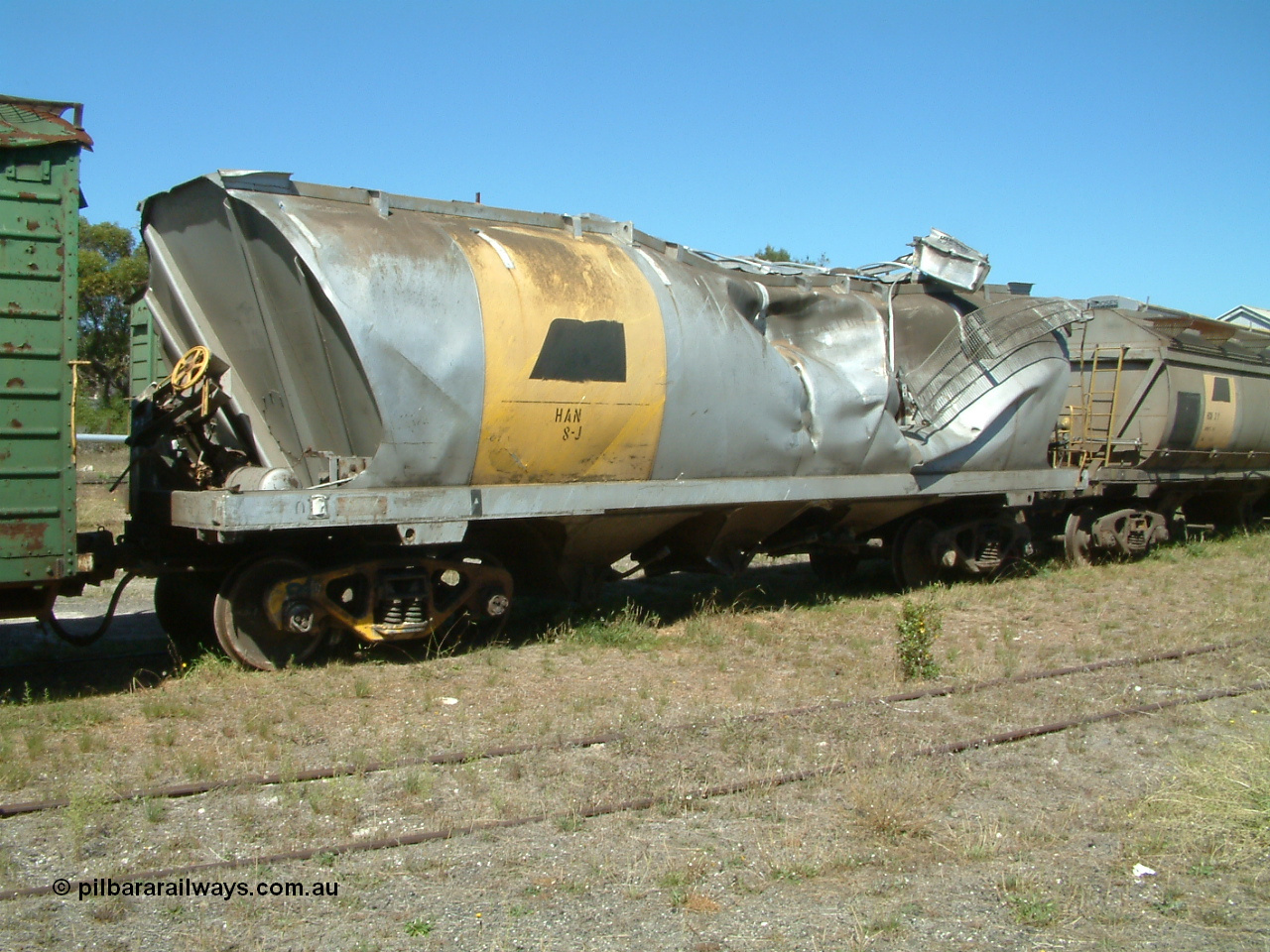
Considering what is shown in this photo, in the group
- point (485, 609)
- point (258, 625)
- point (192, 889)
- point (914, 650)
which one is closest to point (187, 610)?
point (258, 625)

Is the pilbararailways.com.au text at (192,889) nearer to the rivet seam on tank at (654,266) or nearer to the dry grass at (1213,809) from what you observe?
the dry grass at (1213,809)

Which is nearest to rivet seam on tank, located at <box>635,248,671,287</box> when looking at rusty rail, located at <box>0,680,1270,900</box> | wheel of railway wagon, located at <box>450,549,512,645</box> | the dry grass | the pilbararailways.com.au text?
wheel of railway wagon, located at <box>450,549,512,645</box>

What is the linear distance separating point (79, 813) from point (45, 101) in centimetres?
415

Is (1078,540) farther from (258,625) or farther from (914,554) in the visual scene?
(258,625)

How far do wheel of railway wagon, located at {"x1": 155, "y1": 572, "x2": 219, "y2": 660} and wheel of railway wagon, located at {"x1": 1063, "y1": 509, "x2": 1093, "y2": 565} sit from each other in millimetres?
9892

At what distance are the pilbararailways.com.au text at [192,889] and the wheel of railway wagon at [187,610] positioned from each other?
13.7 feet

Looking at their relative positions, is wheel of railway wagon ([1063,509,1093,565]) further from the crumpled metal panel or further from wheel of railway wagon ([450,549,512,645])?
wheel of railway wagon ([450,549,512,645])

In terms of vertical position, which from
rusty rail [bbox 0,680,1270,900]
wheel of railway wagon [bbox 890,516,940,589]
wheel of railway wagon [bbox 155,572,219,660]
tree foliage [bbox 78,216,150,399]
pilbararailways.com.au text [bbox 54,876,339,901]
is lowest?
pilbararailways.com.au text [bbox 54,876,339,901]

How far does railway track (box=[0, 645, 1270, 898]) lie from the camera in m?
4.56

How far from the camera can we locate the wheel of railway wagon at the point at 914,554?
11438 millimetres

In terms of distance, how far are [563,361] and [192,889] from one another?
4.44 meters

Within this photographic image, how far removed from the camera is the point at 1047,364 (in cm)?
1153

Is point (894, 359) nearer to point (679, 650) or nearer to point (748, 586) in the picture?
point (748, 586)

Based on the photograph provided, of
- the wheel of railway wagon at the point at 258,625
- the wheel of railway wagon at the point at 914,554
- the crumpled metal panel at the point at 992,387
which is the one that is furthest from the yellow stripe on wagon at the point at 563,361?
the wheel of railway wagon at the point at 914,554
